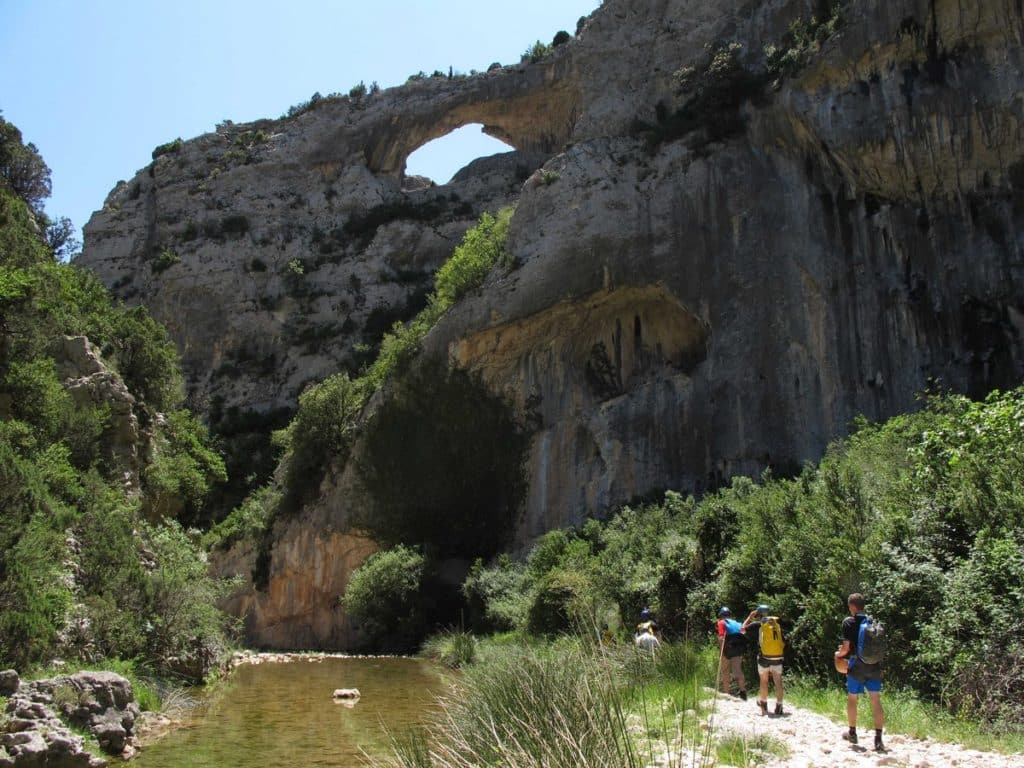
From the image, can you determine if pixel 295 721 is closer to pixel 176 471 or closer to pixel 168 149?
pixel 176 471

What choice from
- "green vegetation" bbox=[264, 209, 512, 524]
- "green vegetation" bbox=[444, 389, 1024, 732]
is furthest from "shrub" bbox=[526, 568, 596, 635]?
"green vegetation" bbox=[264, 209, 512, 524]

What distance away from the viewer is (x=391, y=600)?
106 feet

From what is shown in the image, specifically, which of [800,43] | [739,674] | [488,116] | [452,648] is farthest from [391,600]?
[488,116]

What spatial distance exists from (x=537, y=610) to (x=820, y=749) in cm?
1539

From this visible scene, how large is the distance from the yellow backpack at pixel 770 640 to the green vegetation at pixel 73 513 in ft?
34.2

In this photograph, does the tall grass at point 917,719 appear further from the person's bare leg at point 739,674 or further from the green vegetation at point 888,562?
the person's bare leg at point 739,674

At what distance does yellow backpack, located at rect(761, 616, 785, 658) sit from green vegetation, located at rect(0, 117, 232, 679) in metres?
10.4

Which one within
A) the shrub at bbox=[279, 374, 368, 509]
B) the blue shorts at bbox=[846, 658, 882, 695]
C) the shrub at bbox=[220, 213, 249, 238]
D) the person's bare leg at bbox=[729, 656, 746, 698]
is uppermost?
the shrub at bbox=[220, 213, 249, 238]

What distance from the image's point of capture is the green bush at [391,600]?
106 ft

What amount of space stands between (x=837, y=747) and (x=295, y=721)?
912 centimetres

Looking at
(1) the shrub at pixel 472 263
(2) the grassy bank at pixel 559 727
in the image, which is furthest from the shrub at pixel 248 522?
(2) the grassy bank at pixel 559 727

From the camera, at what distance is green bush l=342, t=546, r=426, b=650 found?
106ft

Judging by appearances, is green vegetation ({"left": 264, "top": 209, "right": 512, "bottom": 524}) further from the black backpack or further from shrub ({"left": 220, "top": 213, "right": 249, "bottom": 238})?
the black backpack

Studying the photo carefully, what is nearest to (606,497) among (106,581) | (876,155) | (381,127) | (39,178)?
(876,155)
